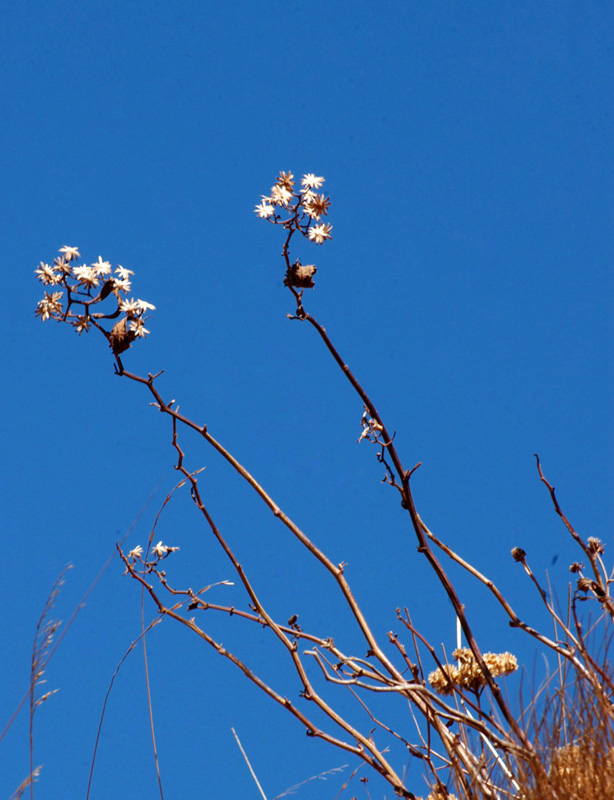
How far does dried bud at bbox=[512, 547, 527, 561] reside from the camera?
184cm

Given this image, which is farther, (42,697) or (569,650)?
(42,697)

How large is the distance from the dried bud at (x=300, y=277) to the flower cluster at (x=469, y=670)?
0.90 meters

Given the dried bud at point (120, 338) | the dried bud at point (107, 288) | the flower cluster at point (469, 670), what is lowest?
the flower cluster at point (469, 670)

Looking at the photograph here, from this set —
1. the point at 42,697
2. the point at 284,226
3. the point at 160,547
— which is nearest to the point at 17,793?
the point at 42,697

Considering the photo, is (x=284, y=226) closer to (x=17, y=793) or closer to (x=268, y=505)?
(x=268, y=505)

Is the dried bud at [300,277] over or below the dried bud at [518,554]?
over

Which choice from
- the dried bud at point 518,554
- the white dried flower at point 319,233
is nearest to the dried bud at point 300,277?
the white dried flower at point 319,233

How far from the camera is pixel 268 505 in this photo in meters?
1.66

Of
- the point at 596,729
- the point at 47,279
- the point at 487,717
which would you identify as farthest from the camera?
the point at 47,279

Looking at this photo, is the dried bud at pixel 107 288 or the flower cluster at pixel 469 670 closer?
the dried bud at pixel 107 288

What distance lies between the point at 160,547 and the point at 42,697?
416mm

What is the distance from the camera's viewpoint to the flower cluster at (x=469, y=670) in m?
2.04

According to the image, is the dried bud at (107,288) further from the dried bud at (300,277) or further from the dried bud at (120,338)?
the dried bud at (300,277)

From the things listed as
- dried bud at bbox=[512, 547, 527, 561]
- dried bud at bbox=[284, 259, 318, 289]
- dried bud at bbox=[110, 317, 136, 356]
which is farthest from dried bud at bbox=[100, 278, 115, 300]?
dried bud at bbox=[512, 547, 527, 561]
